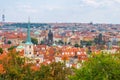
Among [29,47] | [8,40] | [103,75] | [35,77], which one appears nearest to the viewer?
[103,75]

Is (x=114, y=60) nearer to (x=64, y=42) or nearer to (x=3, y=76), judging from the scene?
(x=3, y=76)

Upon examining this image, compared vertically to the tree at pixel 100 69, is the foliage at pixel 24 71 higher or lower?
lower

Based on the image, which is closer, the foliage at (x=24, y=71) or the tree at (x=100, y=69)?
the tree at (x=100, y=69)

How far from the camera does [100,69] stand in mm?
16641

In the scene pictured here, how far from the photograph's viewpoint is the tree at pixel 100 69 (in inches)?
641

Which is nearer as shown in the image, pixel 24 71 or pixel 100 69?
pixel 100 69

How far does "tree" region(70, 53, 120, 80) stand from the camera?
53.4 feet

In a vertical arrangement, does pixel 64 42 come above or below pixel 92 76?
below

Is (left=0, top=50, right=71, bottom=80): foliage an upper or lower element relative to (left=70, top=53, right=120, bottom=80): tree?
lower

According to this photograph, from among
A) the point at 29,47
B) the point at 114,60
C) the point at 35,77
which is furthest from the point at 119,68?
the point at 29,47

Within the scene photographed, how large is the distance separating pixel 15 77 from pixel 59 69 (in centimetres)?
301

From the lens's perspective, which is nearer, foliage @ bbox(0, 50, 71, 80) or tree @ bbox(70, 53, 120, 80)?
tree @ bbox(70, 53, 120, 80)

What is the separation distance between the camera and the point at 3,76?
23.5 metres

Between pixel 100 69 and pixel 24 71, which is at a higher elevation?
pixel 100 69
